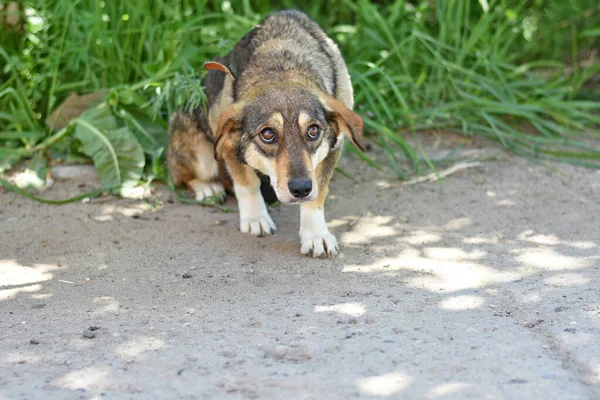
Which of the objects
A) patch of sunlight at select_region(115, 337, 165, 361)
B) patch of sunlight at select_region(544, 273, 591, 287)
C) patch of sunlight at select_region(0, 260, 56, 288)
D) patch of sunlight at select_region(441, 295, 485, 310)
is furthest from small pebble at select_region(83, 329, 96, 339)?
patch of sunlight at select_region(544, 273, 591, 287)

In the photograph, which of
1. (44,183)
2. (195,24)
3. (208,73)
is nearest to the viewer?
(208,73)

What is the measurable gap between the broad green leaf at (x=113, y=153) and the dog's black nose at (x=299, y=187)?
219cm

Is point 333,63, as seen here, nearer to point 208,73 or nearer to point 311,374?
point 208,73

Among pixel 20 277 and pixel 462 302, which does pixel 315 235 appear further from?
pixel 20 277

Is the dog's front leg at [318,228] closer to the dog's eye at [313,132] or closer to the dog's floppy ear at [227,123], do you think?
the dog's eye at [313,132]

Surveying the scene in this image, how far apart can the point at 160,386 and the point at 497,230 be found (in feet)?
9.75

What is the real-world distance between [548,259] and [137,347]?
2.62m

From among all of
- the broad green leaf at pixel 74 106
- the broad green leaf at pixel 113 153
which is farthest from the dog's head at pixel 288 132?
the broad green leaf at pixel 74 106

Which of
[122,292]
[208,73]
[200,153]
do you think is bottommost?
[122,292]

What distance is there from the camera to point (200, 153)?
6266 millimetres

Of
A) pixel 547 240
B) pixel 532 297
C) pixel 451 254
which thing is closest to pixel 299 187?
pixel 451 254

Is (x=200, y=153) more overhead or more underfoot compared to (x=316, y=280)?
more overhead

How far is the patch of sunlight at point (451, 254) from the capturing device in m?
5.07

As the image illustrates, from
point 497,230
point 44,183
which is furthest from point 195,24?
point 497,230
